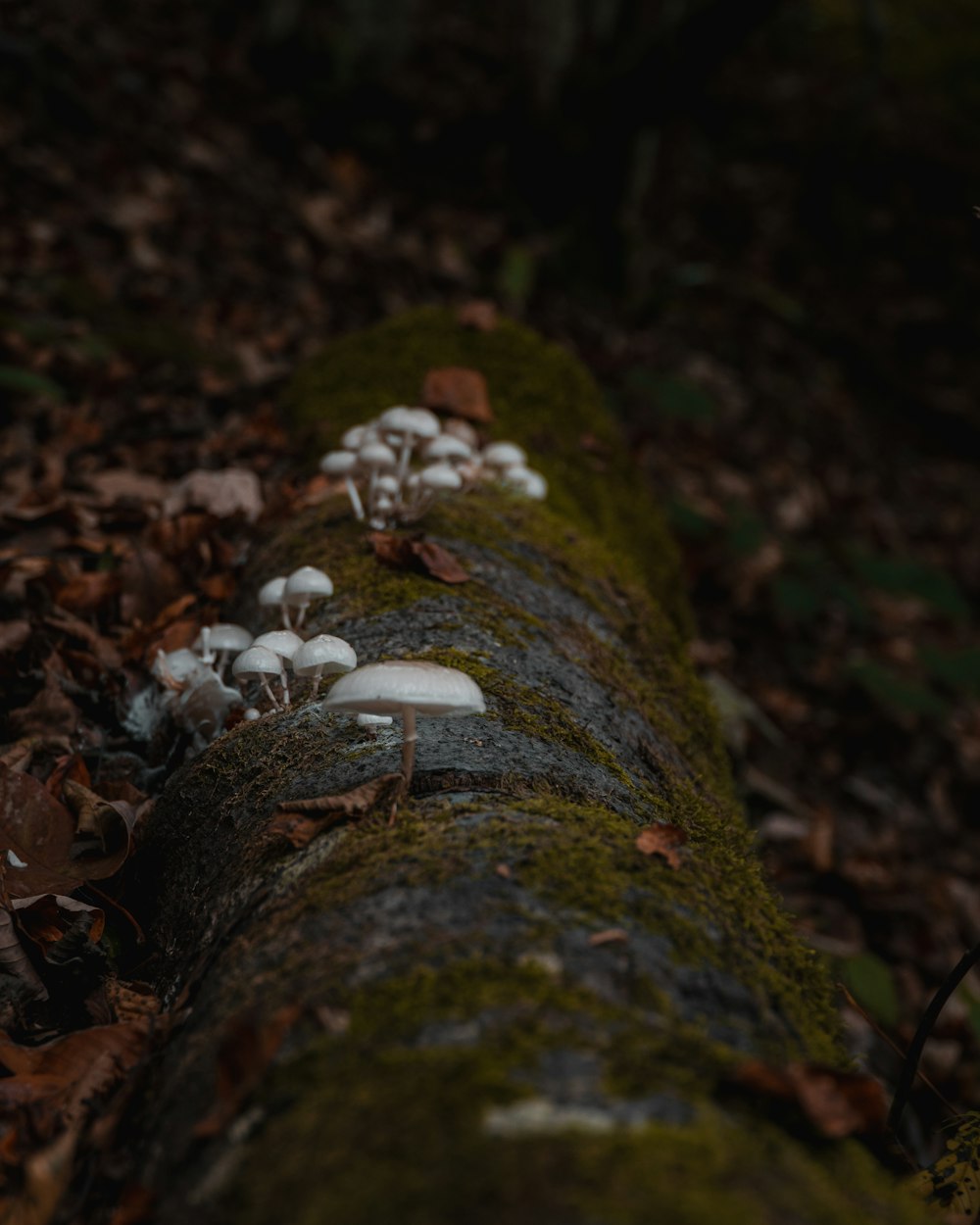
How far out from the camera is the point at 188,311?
22.7 ft

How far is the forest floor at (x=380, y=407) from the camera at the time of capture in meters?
3.55

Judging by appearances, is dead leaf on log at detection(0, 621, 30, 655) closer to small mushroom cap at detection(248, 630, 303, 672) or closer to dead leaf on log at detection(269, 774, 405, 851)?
small mushroom cap at detection(248, 630, 303, 672)

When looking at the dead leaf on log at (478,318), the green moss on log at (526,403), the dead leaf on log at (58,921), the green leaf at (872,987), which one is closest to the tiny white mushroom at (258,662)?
the dead leaf on log at (58,921)

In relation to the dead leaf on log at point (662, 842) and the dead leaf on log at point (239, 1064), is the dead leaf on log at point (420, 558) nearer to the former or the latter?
the dead leaf on log at point (662, 842)

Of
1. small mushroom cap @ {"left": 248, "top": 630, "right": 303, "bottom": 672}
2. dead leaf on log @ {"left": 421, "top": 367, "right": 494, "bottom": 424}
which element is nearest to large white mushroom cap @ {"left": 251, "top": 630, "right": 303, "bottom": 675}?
small mushroom cap @ {"left": 248, "top": 630, "right": 303, "bottom": 672}

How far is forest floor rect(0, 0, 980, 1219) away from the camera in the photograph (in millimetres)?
3549

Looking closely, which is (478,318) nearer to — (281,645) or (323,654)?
(281,645)

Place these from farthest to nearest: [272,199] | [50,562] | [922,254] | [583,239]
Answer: [922,254] < [583,239] < [272,199] < [50,562]

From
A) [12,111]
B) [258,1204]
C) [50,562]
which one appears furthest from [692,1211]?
[12,111]

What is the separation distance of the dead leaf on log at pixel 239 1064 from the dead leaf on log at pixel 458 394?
3.37m

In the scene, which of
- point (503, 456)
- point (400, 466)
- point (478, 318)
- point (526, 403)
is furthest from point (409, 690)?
point (478, 318)

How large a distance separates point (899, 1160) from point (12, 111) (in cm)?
914

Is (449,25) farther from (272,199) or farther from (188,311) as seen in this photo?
(188,311)

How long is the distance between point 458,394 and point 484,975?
3424 mm
